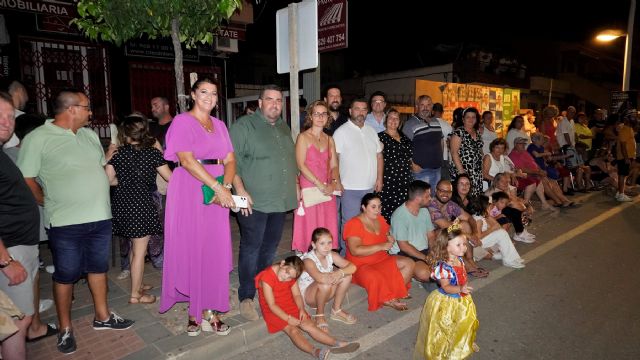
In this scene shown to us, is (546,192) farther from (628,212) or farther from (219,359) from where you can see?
(219,359)

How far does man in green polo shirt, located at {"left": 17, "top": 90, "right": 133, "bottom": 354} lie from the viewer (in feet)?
10.2

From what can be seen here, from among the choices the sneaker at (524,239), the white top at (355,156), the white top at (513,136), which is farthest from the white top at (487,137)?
the white top at (355,156)

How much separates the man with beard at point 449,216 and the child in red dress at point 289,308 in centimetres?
228

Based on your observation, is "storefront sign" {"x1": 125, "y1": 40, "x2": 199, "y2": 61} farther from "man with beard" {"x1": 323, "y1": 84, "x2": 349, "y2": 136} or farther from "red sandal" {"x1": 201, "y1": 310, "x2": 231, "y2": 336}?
"red sandal" {"x1": 201, "y1": 310, "x2": 231, "y2": 336}

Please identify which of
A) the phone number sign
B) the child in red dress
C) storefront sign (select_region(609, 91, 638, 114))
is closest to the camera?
the child in red dress

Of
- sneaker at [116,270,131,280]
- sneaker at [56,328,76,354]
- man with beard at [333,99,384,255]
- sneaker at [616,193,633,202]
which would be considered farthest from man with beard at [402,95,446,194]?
sneaker at [616,193,633,202]

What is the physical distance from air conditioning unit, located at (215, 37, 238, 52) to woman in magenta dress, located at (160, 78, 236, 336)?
23.2 ft

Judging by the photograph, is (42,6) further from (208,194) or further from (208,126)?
(208,194)

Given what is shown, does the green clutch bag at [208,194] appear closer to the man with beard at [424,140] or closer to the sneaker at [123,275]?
the sneaker at [123,275]

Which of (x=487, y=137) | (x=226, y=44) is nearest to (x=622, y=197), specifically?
(x=487, y=137)

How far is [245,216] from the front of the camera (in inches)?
150

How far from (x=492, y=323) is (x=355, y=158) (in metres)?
2.24

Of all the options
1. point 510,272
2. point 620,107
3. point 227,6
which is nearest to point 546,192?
point 510,272

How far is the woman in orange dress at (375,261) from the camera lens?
4309 millimetres
